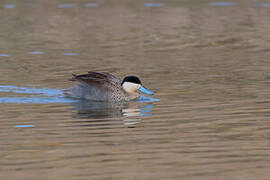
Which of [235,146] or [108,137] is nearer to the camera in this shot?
[235,146]

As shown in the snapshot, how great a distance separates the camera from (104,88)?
13.0 metres

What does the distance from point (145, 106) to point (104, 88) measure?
1.14 metres

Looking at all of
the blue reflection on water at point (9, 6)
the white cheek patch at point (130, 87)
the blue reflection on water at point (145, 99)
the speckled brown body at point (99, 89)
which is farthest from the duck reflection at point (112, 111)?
the blue reflection on water at point (9, 6)

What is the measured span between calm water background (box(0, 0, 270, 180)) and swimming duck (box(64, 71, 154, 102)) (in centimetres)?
27

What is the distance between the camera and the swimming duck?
13016mm

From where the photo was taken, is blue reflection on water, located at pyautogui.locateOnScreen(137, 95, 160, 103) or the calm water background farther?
blue reflection on water, located at pyautogui.locateOnScreen(137, 95, 160, 103)

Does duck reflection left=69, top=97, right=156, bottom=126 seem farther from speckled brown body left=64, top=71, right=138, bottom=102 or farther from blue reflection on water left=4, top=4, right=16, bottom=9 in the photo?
blue reflection on water left=4, top=4, right=16, bottom=9

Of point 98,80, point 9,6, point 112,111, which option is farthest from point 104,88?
point 9,6

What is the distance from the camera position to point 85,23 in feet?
100

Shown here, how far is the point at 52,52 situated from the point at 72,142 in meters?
12.4

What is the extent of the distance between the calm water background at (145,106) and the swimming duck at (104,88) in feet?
0.88

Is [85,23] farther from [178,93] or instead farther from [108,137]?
[108,137]

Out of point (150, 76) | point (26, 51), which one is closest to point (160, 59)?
point (150, 76)

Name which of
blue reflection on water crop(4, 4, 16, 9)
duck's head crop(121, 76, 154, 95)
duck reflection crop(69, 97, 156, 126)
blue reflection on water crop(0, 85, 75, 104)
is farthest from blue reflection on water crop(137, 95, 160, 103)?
blue reflection on water crop(4, 4, 16, 9)
